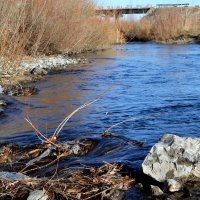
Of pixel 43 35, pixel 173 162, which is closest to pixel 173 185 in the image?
pixel 173 162

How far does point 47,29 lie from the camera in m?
20.8

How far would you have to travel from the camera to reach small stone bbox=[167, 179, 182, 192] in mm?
5055

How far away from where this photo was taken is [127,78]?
15539 mm

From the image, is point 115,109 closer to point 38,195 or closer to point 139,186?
point 139,186

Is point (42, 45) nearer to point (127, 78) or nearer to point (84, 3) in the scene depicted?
point (84, 3)

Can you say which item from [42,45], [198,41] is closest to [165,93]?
[42,45]

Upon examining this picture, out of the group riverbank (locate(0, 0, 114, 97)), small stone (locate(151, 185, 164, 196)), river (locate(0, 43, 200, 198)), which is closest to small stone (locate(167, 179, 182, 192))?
small stone (locate(151, 185, 164, 196))

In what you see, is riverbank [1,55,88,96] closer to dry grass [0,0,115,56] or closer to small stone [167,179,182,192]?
dry grass [0,0,115,56]

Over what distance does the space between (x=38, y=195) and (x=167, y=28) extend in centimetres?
3606

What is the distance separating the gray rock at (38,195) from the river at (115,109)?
1.34m

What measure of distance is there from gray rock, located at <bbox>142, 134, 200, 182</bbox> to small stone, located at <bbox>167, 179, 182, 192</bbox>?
0.12 metres

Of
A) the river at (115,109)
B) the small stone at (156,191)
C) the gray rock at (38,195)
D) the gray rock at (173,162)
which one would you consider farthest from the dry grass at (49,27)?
the small stone at (156,191)

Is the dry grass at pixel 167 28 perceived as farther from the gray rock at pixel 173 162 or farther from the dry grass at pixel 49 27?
the gray rock at pixel 173 162

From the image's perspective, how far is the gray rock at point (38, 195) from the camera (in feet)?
15.5
